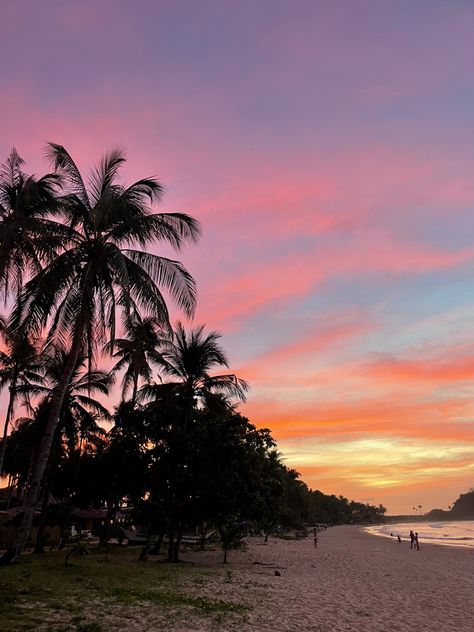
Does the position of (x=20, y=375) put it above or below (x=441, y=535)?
above

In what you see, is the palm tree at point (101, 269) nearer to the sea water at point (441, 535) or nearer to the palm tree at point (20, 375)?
the palm tree at point (20, 375)

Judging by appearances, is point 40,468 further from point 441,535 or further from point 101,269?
point 441,535

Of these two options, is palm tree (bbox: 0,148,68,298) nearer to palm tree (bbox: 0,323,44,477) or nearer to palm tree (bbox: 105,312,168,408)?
palm tree (bbox: 105,312,168,408)

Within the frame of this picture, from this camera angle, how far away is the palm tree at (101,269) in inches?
627

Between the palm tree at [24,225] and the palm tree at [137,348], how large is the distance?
12.4 ft

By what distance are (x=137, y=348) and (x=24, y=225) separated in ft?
18.0

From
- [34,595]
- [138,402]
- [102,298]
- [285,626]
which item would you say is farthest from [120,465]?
[285,626]

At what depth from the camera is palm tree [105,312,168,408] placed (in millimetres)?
16719

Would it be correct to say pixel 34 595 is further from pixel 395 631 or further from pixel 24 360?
pixel 24 360

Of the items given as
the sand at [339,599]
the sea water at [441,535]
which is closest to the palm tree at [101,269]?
the sand at [339,599]

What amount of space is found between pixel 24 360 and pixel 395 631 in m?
23.8

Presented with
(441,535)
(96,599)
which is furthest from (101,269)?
(441,535)

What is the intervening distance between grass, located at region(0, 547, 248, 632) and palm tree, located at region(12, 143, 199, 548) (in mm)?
4666

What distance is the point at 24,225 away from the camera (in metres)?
14.9
